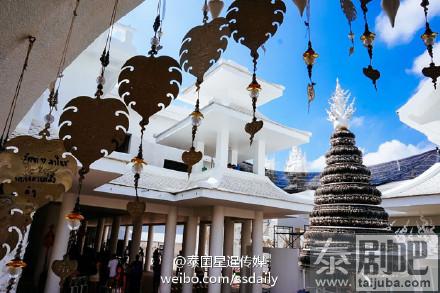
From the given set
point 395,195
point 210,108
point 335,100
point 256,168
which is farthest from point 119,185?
point 395,195

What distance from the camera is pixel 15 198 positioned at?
79.5 inches

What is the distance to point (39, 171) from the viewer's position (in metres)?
2.02

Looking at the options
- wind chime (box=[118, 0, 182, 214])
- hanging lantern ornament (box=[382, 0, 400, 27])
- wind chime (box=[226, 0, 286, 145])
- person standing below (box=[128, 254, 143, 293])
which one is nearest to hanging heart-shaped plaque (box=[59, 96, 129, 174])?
wind chime (box=[118, 0, 182, 214])

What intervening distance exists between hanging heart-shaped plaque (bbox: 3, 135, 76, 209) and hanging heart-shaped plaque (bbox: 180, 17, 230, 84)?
3.43 feet

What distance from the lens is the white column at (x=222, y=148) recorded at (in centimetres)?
1120

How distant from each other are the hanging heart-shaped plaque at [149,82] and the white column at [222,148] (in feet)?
30.3

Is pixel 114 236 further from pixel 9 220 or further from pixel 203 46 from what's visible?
pixel 203 46

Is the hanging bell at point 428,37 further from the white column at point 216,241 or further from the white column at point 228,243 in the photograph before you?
the white column at point 228,243

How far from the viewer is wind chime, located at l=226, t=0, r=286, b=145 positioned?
1674 millimetres

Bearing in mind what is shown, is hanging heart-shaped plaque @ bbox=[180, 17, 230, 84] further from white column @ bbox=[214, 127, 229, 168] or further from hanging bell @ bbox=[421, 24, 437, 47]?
white column @ bbox=[214, 127, 229, 168]

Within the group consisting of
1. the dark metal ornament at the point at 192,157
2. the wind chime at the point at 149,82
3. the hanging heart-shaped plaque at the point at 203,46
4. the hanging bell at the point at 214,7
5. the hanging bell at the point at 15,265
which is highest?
the hanging bell at the point at 214,7

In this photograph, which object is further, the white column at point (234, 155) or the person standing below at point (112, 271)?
the white column at point (234, 155)

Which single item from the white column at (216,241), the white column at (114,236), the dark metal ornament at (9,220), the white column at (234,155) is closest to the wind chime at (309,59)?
the dark metal ornament at (9,220)

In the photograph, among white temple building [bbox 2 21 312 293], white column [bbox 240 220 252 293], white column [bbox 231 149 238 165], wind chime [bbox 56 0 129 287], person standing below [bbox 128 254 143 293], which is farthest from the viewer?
white column [bbox 231 149 238 165]
